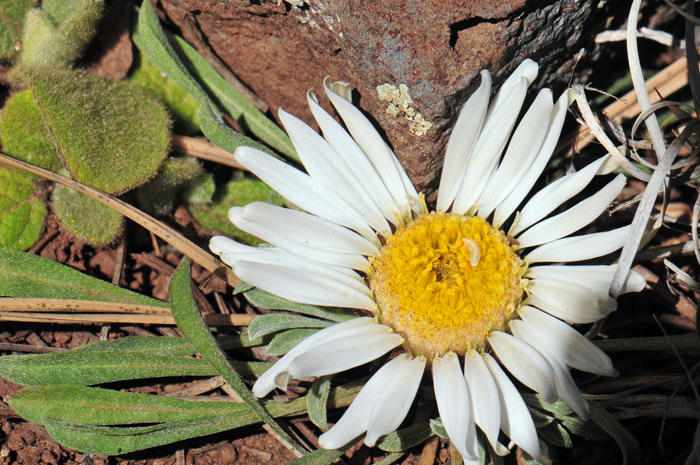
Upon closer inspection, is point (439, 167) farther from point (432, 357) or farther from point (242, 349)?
point (242, 349)

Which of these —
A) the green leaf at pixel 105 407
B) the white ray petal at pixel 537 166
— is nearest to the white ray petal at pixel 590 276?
the white ray petal at pixel 537 166

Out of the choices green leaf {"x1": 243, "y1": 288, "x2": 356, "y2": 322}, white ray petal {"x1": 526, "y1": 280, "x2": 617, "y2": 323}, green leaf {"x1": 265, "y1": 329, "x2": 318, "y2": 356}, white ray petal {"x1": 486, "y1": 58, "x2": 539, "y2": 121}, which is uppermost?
white ray petal {"x1": 486, "y1": 58, "x2": 539, "y2": 121}

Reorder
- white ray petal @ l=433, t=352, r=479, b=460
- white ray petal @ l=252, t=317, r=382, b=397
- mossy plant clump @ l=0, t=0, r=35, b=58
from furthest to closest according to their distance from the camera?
mossy plant clump @ l=0, t=0, r=35, b=58 < white ray petal @ l=252, t=317, r=382, b=397 < white ray petal @ l=433, t=352, r=479, b=460

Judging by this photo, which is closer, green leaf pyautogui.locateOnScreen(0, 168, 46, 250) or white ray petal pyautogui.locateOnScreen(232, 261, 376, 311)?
white ray petal pyautogui.locateOnScreen(232, 261, 376, 311)

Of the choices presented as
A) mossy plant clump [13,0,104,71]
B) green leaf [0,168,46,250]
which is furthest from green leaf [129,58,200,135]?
green leaf [0,168,46,250]

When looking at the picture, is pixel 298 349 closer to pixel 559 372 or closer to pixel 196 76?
pixel 559 372

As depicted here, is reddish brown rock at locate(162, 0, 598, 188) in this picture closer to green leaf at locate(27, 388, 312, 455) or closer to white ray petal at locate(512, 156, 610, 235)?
white ray petal at locate(512, 156, 610, 235)

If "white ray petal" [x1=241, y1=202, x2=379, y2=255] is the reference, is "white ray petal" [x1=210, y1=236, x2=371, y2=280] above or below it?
below
